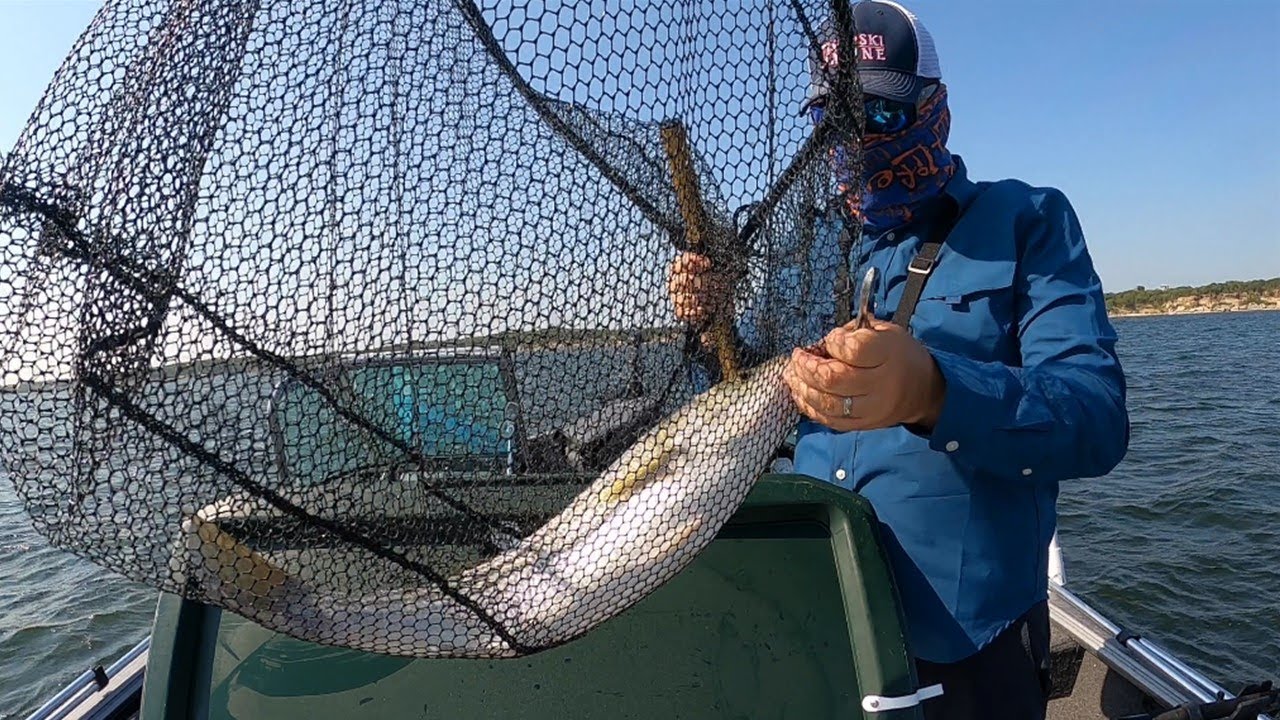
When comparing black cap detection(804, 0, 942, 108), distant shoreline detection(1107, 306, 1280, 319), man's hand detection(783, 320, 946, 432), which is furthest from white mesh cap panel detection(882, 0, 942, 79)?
distant shoreline detection(1107, 306, 1280, 319)

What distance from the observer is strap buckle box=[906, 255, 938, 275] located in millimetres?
1988

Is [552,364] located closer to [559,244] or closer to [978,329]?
[559,244]

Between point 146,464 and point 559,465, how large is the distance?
66cm

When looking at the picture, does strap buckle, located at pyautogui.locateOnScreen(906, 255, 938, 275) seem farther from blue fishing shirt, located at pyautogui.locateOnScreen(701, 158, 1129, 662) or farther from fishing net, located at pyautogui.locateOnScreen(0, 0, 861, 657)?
fishing net, located at pyautogui.locateOnScreen(0, 0, 861, 657)

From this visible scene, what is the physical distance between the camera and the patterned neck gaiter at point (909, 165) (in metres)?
1.84

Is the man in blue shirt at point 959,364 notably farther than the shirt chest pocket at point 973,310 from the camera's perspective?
No

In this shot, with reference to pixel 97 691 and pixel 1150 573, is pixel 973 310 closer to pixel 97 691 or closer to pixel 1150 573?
pixel 97 691

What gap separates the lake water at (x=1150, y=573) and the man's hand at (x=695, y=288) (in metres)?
5.21

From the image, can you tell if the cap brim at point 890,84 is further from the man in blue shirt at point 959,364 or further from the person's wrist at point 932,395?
the person's wrist at point 932,395

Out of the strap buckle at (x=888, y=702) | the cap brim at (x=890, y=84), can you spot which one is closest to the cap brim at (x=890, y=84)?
the cap brim at (x=890, y=84)

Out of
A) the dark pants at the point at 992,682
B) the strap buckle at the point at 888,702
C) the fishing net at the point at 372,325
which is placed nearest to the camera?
the fishing net at the point at 372,325

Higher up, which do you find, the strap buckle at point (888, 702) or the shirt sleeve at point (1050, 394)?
the shirt sleeve at point (1050, 394)

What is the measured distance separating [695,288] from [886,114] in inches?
27.3

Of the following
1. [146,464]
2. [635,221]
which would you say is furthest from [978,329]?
[146,464]
